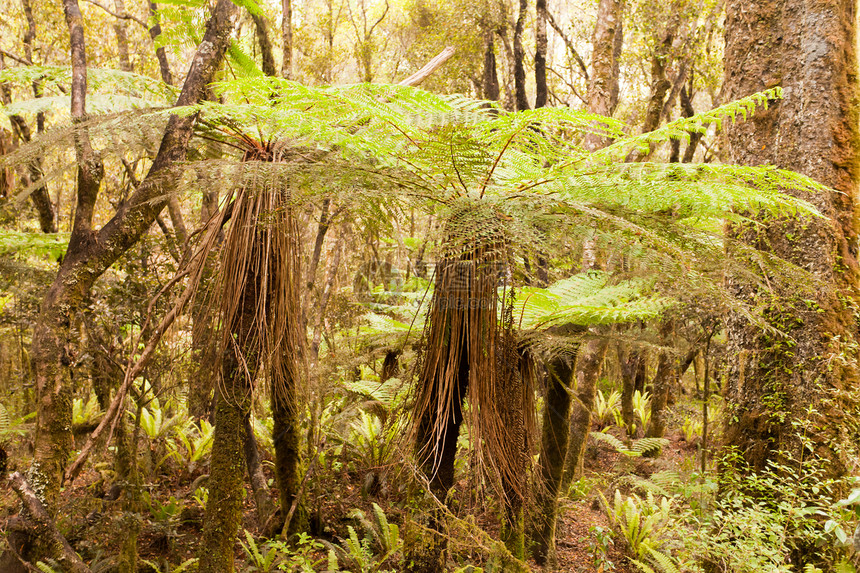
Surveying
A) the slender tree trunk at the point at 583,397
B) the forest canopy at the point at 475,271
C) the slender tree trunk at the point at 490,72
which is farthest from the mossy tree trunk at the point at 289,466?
the slender tree trunk at the point at 490,72

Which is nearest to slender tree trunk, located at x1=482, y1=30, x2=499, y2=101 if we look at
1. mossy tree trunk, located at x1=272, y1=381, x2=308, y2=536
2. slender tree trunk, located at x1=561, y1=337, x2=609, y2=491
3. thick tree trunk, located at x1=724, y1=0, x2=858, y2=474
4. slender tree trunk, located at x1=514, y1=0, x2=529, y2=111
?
slender tree trunk, located at x1=514, y1=0, x2=529, y2=111

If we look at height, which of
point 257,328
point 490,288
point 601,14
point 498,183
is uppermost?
point 601,14

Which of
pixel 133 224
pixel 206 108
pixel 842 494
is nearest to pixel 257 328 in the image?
pixel 133 224

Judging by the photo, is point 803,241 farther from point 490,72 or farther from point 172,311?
point 490,72

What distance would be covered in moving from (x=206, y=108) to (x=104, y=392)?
3.74 m

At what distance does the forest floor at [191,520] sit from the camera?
4105 millimetres

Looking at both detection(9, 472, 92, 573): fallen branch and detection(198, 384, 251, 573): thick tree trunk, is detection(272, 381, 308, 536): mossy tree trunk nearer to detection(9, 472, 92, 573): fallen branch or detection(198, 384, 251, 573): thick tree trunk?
detection(198, 384, 251, 573): thick tree trunk

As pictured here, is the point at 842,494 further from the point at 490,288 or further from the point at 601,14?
the point at 601,14

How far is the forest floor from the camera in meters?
4.11

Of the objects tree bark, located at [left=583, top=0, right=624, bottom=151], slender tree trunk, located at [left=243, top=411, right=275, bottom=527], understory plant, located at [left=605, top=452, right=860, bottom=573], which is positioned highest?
tree bark, located at [left=583, top=0, right=624, bottom=151]

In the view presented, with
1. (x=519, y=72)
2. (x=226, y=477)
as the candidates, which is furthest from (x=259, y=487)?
(x=519, y=72)

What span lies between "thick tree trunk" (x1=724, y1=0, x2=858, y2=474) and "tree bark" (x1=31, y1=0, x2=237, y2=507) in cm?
289

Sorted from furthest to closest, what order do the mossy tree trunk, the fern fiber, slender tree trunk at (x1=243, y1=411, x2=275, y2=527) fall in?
slender tree trunk at (x1=243, y1=411, x2=275, y2=527), the mossy tree trunk, the fern fiber

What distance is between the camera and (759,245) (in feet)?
8.80
